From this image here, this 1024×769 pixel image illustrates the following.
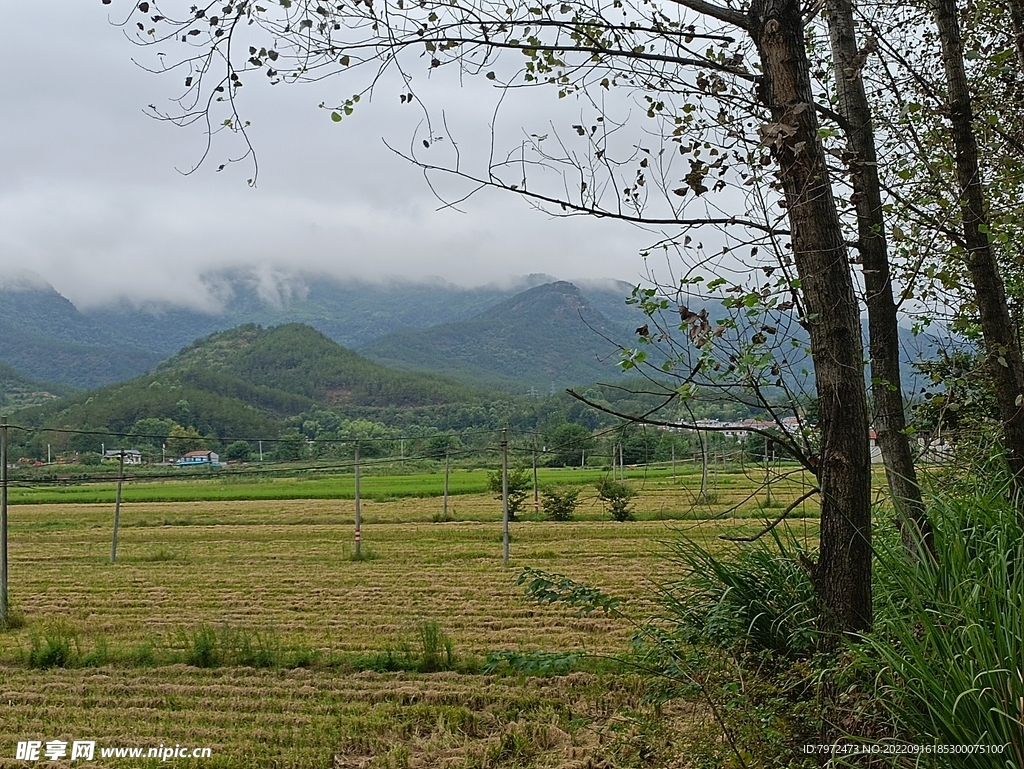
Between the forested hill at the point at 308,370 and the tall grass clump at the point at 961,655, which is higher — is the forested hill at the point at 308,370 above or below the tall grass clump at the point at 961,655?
above

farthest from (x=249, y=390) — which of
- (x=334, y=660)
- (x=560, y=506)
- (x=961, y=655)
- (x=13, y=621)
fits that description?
(x=961, y=655)

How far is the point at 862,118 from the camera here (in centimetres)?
341

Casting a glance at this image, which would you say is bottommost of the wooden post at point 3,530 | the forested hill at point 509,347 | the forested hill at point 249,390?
the wooden post at point 3,530

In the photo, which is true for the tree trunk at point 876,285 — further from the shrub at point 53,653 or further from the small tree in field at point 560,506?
the small tree in field at point 560,506

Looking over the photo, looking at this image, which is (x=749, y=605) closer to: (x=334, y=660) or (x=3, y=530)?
(x=334, y=660)

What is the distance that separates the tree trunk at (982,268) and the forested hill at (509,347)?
131 m

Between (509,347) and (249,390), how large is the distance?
8039cm

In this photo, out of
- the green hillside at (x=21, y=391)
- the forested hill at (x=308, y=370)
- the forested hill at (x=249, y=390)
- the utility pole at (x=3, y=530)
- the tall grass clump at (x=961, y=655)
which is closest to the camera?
the tall grass clump at (x=961, y=655)

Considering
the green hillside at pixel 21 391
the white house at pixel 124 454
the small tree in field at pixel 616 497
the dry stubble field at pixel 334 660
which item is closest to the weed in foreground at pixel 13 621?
the dry stubble field at pixel 334 660

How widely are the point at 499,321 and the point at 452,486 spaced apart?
143 m

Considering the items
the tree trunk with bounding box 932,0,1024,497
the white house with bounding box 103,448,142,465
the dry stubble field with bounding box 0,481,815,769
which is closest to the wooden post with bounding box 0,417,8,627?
the dry stubble field with bounding box 0,481,815,769

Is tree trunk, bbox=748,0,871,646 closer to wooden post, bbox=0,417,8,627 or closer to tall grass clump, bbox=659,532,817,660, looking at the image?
tall grass clump, bbox=659,532,817,660

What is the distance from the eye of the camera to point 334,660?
7.82 metres

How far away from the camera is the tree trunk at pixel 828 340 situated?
272 centimetres
